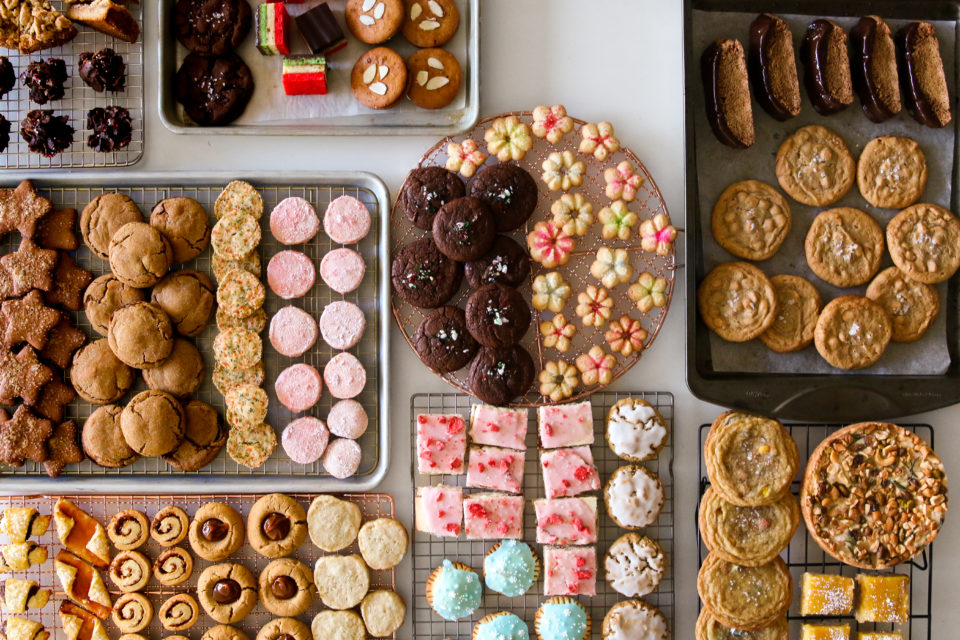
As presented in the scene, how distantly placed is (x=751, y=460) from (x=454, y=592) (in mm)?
1354

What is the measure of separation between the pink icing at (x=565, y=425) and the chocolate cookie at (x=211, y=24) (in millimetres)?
2068

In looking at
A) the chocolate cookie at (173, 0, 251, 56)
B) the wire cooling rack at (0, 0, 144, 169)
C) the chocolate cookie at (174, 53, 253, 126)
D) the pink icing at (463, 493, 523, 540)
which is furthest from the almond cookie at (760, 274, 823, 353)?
the wire cooling rack at (0, 0, 144, 169)

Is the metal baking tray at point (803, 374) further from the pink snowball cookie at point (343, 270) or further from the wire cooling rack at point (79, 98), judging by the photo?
the wire cooling rack at point (79, 98)

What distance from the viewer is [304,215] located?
9.65 feet

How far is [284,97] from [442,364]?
1.36 meters

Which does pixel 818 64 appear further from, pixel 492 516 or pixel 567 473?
pixel 492 516

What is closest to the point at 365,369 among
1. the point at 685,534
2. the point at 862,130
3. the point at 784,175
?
the point at 685,534

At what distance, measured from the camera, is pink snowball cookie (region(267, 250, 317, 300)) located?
2945mm

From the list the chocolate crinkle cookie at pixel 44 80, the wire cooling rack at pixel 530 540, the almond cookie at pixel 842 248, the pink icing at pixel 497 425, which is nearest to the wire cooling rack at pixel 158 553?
the wire cooling rack at pixel 530 540

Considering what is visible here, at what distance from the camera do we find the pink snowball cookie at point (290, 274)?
116 inches

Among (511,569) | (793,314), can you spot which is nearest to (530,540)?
(511,569)

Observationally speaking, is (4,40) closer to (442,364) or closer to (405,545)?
(442,364)

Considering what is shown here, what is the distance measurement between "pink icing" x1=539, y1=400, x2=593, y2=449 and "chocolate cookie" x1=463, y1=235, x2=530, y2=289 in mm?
570

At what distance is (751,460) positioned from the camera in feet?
9.21
